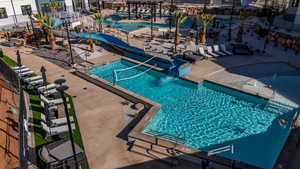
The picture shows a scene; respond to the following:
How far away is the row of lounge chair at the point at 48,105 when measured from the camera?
11641mm

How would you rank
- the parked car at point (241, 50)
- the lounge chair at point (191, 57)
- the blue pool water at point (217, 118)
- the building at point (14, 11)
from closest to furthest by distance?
the blue pool water at point (217, 118), the lounge chair at point (191, 57), the parked car at point (241, 50), the building at point (14, 11)

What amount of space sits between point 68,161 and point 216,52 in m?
19.8

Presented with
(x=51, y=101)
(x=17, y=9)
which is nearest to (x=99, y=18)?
(x=17, y=9)

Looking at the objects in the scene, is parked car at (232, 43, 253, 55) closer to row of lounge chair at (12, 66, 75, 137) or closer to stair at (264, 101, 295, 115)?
stair at (264, 101, 295, 115)

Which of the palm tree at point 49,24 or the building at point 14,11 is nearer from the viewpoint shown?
the palm tree at point 49,24

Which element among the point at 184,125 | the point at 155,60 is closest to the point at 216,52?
the point at 155,60

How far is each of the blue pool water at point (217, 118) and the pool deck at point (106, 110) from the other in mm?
1835

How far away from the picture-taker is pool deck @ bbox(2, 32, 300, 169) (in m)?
10.3

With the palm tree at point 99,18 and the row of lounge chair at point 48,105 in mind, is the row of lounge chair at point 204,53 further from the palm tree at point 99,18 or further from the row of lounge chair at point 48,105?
the palm tree at point 99,18

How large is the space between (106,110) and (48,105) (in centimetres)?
361

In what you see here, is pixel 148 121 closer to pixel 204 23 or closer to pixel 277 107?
pixel 277 107

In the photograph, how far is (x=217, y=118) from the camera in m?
14.4

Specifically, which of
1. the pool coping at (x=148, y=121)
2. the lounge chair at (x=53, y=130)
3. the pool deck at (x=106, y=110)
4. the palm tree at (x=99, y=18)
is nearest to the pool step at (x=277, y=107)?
the pool coping at (x=148, y=121)

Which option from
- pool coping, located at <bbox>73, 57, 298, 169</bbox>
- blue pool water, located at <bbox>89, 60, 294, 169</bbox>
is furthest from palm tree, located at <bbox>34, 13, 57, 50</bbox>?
blue pool water, located at <bbox>89, 60, 294, 169</bbox>
